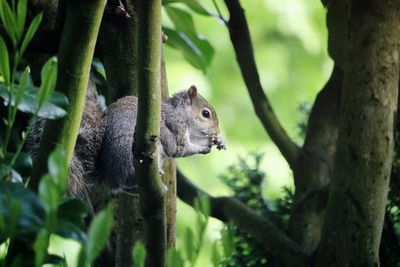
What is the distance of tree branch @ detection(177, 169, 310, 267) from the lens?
134 centimetres

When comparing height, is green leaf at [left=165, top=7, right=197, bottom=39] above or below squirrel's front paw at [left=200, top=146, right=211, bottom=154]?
above

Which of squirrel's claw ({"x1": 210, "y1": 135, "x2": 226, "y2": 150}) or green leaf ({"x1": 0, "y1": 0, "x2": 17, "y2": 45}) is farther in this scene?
squirrel's claw ({"x1": 210, "y1": 135, "x2": 226, "y2": 150})

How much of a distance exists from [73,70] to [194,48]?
3.29ft

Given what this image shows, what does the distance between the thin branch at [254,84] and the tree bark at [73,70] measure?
871 millimetres

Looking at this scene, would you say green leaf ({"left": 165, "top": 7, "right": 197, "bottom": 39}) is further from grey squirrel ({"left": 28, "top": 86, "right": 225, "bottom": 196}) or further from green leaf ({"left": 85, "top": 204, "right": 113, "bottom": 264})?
green leaf ({"left": 85, "top": 204, "right": 113, "bottom": 264})

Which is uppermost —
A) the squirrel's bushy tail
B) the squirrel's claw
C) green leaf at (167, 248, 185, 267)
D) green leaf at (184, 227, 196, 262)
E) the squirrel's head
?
the squirrel's head

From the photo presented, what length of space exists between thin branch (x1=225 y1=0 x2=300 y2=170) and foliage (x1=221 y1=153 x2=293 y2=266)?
4.8 inches

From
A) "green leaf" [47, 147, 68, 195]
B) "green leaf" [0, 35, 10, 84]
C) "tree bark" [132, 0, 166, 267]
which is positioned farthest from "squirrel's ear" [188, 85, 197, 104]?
"green leaf" [47, 147, 68, 195]

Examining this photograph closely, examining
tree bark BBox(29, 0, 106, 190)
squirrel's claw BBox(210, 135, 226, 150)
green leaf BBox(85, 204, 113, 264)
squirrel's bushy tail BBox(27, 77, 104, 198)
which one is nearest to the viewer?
green leaf BBox(85, 204, 113, 264)

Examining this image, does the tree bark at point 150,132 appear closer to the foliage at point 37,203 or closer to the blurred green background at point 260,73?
the foliage at point 37,203

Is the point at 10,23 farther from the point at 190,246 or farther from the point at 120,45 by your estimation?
the point at 120,45

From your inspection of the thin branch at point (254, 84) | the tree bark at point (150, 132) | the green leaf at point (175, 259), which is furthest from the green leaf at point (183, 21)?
the green leaf at point (175, 259)

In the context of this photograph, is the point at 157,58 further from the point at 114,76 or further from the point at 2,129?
the point at 114,76

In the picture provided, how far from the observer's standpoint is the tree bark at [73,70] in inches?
28.6
